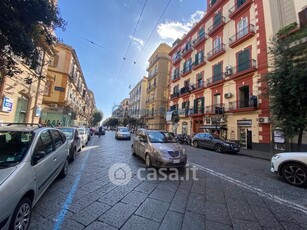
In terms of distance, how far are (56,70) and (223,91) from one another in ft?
65.3

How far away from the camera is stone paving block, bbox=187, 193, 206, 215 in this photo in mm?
3512

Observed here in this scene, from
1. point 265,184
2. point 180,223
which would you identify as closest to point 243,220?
point 180,223

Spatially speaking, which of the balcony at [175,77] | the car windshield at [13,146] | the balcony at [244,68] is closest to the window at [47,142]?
the car windshield at [13,146]

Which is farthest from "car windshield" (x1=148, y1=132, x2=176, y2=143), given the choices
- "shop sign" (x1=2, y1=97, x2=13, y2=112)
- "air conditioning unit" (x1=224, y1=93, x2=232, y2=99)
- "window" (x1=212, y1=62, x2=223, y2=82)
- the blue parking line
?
"window" (x1=212, y1=62, x2=223, y2=82)

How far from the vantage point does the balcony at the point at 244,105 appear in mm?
15703

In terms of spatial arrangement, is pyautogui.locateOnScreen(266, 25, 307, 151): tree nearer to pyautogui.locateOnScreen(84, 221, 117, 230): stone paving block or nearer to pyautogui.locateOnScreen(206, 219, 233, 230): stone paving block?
pyautogui.locateOnScreen(206, 219, 233, 230): stone paving block

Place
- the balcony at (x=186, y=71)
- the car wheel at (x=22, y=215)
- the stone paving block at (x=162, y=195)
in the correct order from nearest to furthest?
the car wheel at (x=22, y=215) → the stone paving block at (x=162, y=195) → the balcony at (x=186, y=71)

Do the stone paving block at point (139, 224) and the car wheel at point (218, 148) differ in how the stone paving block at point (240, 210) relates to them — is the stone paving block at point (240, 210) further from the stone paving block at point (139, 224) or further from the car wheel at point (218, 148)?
the car wheel at point (218, 148)

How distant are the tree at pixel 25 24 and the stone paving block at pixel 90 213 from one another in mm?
4465

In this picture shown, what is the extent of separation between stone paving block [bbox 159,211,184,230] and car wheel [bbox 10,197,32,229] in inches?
78.8

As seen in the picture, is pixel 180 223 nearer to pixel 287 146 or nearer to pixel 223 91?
pixel 287 146

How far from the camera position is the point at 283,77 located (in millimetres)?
10344

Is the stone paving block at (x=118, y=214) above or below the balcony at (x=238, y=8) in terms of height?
below

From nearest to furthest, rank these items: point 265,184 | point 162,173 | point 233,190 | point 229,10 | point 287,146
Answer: point 233,190, point 265,184, point 162,173, point 287,146, point 229,10
